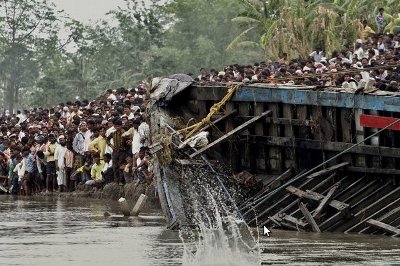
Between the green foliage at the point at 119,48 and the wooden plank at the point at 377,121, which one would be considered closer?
the wooden plank at the point at 377,121

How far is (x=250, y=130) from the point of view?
68.2 ft

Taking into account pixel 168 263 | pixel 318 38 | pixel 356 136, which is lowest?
pixel 168 263

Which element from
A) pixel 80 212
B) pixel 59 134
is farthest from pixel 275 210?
pixel 59 134

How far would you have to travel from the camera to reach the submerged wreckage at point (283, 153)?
60.7 ft

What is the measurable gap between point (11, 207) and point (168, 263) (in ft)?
36.3

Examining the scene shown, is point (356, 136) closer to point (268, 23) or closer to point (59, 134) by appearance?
point (59, 134)

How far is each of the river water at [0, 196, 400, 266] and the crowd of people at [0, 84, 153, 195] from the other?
3074 millimetres

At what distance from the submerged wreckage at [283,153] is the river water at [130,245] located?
54 cm

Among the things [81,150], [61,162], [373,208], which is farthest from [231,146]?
[61,162]

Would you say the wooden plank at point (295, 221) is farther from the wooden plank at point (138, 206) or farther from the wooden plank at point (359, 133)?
the wooden plank at point (138, 206)

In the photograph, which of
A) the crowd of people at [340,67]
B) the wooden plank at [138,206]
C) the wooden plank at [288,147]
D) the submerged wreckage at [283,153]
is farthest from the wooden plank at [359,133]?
the wooden plank at [138,206]

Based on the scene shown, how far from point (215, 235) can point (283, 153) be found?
3.32 meters

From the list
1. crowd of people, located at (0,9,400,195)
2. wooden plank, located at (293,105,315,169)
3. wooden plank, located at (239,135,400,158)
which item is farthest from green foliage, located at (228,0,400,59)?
wooden plank, located at (293,105,315,169)

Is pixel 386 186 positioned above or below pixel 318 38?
below
